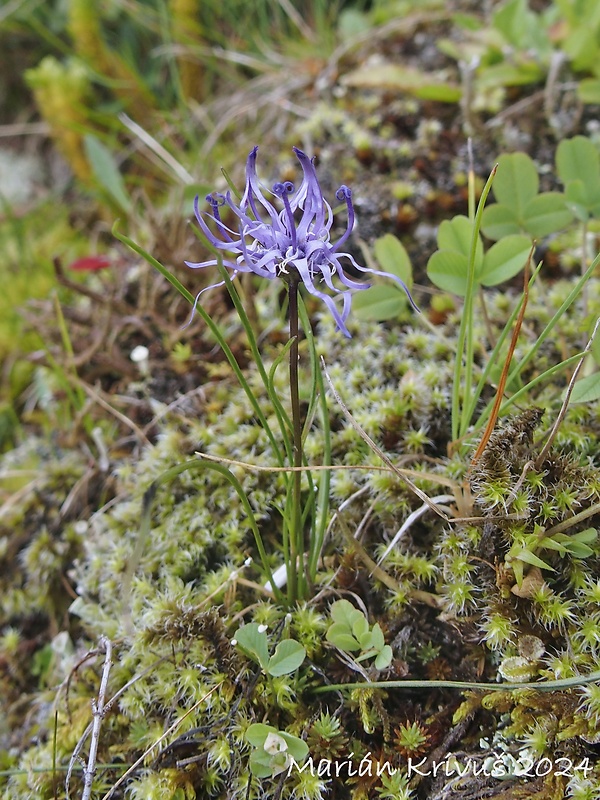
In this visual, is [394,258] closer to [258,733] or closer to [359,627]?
[359,627]

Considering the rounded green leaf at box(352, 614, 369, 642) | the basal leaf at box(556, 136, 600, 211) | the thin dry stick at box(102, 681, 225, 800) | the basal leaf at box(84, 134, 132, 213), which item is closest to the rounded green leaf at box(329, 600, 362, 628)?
the rounded green leaf at box(352, 614, 369, 642)

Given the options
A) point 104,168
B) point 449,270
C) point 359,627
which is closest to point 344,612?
point 359,627

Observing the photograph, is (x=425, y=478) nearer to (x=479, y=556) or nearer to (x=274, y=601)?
(x=479, y=556)

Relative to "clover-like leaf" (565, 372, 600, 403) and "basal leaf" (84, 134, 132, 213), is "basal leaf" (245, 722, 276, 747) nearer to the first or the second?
"clover-like leaf" (565, 372, 600, 403)

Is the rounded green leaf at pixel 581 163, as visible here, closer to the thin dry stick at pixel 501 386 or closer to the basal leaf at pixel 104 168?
the thin dry stick at pixel 501 386

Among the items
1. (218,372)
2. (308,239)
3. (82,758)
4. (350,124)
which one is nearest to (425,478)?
(308,239)
